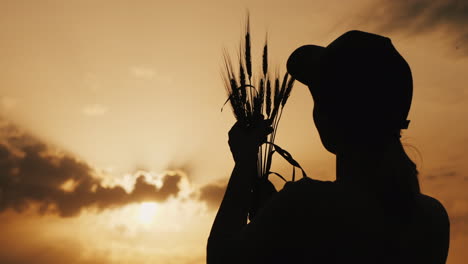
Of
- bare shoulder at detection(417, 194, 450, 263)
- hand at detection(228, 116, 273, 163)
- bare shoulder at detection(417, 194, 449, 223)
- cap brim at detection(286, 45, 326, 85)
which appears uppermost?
cap brim at detection(286, 45, 326, 85)

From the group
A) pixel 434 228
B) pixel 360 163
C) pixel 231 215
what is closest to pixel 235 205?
pixel 231 215

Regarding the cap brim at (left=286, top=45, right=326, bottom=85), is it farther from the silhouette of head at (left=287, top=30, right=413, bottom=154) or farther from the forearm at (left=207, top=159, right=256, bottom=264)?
the forearm at (left=207, top=159, right=256, bottom=264)

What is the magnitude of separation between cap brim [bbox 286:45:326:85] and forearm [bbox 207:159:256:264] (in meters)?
0.49

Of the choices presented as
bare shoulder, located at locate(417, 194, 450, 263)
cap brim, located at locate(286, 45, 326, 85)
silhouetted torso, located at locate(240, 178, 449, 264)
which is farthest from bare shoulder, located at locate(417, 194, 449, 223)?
cap brim, located at locate(286, 45, 326, 85)

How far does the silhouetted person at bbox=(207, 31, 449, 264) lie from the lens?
175 cm

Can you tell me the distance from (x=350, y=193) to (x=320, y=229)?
21 centimetres

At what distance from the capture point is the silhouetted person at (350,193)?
1747 mm

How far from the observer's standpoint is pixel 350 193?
1812 mm

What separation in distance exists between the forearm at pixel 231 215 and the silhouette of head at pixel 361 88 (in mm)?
446

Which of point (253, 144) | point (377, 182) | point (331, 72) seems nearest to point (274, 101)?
point (253, 144)

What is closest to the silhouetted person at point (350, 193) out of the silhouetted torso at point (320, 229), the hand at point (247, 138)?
the silhouetted torso at point (320, 229)

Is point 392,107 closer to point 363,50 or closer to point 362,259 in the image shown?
point 363,50

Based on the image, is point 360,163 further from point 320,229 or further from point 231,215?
point 231,215

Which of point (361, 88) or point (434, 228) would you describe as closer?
point (361, 88)
